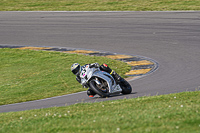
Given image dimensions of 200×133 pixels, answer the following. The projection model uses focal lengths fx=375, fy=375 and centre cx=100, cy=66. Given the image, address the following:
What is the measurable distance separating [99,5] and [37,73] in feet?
58.1

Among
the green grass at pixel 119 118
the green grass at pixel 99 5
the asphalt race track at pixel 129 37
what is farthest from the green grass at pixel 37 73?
the green grass at pixel 99 5

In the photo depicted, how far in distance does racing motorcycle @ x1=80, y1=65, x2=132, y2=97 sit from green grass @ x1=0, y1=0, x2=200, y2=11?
1926 centimetres

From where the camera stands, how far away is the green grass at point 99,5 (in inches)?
1192

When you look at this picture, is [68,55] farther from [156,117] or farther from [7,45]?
[156,117]

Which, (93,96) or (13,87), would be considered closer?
(93,96)

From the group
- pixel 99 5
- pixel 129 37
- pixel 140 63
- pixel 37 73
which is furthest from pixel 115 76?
pixel 99 5

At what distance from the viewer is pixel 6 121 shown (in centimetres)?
846

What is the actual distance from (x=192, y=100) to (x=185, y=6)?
2199cm

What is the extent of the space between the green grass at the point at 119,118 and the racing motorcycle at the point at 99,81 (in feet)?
5.33

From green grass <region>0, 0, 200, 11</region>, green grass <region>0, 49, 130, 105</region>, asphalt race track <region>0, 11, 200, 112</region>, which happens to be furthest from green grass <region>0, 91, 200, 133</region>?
green grass <region>0, 0, 200, 11</region>

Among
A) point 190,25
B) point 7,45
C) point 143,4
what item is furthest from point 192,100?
point 143,4

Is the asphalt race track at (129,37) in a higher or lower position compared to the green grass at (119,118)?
lower

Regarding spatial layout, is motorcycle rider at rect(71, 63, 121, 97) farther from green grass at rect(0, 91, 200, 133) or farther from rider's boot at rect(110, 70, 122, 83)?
green grass at rect(0, 91, 200, 133)

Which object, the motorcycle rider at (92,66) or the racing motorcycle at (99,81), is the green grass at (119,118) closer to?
the racing motorcycle at (99,81)
